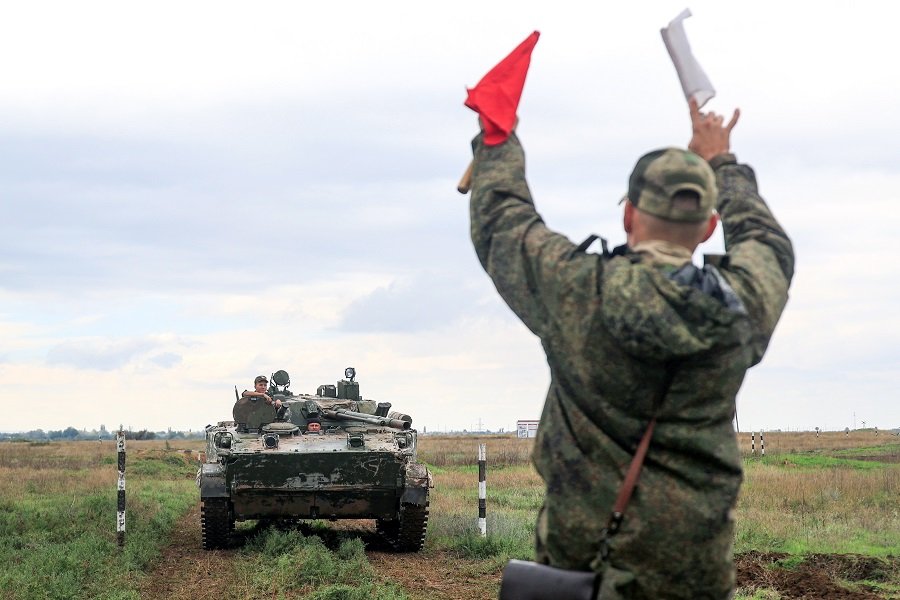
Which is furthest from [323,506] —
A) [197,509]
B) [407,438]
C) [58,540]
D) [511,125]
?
[511,125]

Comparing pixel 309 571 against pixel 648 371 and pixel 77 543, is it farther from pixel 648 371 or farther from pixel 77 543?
pixel 648 371

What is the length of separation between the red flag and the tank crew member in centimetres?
1258

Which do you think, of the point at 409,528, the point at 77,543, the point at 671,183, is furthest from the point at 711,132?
the point at 77,543

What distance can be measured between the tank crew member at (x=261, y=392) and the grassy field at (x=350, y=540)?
1669mm

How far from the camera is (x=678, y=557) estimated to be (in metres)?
2.48

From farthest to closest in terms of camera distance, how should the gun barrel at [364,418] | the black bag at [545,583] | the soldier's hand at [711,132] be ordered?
the gun barrel at [364,418], the soldier's hand at [711,132], the black bag at [545,583]

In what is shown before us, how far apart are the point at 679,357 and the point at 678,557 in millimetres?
426

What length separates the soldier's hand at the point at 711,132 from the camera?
2877mm

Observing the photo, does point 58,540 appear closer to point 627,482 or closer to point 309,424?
point 309,424

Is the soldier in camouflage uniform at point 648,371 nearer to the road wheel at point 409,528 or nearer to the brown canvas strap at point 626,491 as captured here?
the brown canvas strap at point 626,491

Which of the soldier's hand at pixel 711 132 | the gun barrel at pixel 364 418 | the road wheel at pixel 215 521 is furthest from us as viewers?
the gun barrel at pixel 364 418

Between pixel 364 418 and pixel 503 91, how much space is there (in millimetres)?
12785

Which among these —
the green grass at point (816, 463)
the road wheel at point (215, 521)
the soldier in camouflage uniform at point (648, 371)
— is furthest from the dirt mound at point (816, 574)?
the green grass at point (816, 463)

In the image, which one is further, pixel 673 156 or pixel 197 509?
pixel 197 509
